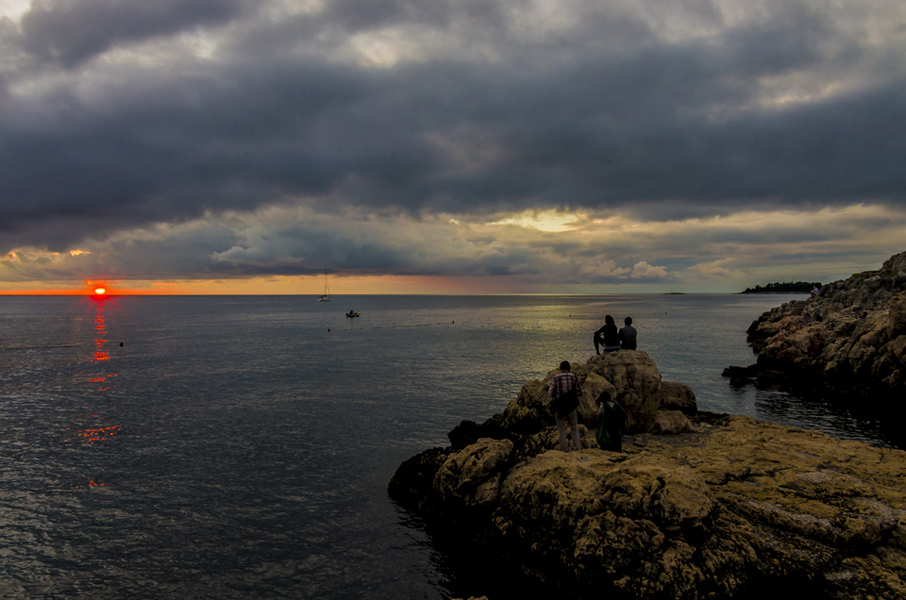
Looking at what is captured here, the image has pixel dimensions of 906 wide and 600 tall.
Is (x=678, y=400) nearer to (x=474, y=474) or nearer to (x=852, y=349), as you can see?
(x=474, y=474)

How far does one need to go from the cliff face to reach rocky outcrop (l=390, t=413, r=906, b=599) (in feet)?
85.4

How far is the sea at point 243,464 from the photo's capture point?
1533cm

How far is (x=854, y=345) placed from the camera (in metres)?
42.8

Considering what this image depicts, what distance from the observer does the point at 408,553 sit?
53.6 feet

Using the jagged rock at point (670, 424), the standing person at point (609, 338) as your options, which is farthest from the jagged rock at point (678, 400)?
the standing person at point (609, 338)

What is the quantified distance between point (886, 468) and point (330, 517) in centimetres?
2075

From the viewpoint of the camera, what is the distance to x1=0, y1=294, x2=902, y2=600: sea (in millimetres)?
15328

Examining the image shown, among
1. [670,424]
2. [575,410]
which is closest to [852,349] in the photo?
[670,424]

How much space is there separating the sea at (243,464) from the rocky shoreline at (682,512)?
1.83 m

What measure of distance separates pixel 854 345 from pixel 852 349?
46cm

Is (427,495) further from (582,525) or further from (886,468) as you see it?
(886,468)

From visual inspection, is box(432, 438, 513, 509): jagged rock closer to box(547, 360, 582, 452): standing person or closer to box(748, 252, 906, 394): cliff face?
box(547, 360, 582, 452): standing person

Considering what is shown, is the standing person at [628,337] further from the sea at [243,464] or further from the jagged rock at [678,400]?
the sea at [243,464]

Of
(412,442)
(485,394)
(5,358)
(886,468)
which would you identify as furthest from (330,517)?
(5,358)
